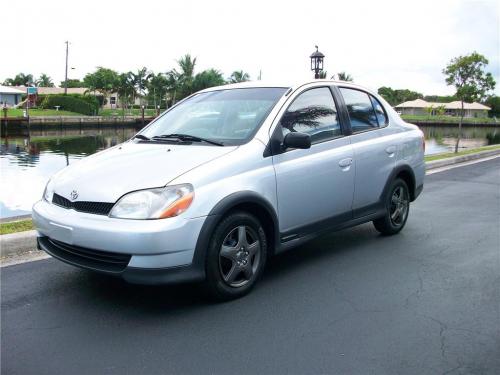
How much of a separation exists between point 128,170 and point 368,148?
261cm

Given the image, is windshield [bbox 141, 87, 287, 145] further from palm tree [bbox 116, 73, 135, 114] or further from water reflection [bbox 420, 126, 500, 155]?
palm tree [bbox 116, 73, 135, 114]

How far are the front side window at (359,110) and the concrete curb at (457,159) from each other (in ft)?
25.8

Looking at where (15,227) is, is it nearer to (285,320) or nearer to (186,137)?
(186,137)

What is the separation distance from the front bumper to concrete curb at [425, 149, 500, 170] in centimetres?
1059

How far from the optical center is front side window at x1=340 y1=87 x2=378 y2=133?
17.7 feet

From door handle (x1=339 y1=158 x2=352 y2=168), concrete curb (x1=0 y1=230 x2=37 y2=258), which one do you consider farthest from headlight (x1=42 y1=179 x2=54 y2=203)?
door handle (x1=339 y1=158 x2=352 y2=168)

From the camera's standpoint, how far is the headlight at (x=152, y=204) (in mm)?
3592

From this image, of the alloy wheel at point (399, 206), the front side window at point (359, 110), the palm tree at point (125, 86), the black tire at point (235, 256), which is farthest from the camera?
the palm tree at point (125, 86)

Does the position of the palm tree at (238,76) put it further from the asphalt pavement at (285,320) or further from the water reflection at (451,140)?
the asphalt pavement at (285,320)

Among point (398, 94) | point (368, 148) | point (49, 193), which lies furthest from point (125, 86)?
point (49, 193)

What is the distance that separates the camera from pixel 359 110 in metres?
5.58

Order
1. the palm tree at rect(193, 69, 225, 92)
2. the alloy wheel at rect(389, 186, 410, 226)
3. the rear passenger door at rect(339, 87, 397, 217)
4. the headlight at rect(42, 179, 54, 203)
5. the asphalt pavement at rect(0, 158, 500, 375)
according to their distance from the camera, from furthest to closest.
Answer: the palm tree at rect(193, 69, 225, 92)
the alloy wheel at rect(389, 186, 410, 226)
the rear passenger door at rect(339, 87, 397, 217)
the headlight at rect(42, 179, 54, 203)
the asphalt pavement at rect(0, 158, 500, 375)

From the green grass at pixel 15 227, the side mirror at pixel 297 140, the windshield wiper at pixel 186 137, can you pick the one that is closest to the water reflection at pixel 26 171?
the green grass at pixel 15 227

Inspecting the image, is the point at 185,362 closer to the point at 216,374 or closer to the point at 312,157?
the point at 216,374
